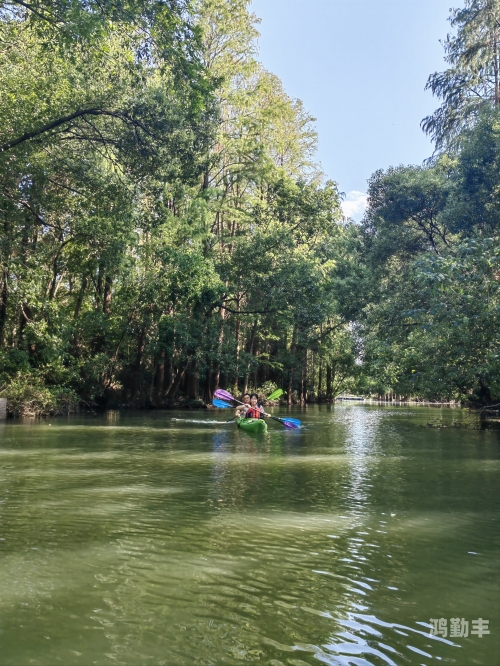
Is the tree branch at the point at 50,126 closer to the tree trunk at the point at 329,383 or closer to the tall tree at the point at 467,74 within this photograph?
the tall tree at the point at 467,74

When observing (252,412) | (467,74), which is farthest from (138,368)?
(467,74)

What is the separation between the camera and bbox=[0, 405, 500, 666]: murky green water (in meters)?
3.12

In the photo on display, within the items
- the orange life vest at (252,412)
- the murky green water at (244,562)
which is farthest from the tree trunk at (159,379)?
the murky green water at (244,562)

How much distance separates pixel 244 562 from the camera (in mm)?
4461

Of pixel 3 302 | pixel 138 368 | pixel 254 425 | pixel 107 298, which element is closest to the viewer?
pixel 254 425

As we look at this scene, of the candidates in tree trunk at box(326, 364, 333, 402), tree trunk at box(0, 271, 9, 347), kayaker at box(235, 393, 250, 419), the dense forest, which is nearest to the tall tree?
the dense forest

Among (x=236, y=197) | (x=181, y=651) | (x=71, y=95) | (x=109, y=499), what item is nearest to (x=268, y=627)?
(x=181, y=651)

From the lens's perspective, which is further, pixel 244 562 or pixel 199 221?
pixel 199 221

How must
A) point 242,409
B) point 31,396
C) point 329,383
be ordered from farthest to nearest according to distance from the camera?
1. point 329,383
2. point 31,396
3. point 242,409

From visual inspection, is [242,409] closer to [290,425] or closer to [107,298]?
[290,425]

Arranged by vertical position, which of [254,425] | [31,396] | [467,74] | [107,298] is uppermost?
[467,74]

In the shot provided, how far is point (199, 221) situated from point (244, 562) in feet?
78.0

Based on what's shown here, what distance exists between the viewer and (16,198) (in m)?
17.5

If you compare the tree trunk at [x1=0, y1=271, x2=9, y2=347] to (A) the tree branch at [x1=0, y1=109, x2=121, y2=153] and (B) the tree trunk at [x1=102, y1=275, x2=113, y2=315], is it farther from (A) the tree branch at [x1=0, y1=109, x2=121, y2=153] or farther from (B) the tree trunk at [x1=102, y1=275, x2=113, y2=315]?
(A) the tree branch at [x1=0, y1=109, x2=121, y2=153]
